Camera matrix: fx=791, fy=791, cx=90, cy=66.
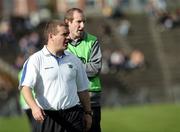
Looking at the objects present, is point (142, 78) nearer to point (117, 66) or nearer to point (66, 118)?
point (117, 66)

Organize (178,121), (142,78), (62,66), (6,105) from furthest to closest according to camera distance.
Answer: (142,78) → (6,105) → (178,121) → (62,66)

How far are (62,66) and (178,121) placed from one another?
15687 millimetres

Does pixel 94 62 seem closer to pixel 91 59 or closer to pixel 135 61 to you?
pixel 91 59

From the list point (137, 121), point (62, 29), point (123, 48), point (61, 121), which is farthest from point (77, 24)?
point (123, 48)

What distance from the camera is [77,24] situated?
10180mm

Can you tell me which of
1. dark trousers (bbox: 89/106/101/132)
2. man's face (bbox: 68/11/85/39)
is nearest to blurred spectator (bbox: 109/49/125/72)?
dark trousers (bbox: 89/106/101/132)

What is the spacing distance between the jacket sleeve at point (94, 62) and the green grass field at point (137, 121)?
10.7 metres

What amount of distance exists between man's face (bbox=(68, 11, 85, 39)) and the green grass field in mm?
11136

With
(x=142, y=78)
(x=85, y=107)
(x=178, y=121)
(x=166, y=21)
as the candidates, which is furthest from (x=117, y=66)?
(x=85, y=107)

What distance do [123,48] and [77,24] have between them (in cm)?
3651

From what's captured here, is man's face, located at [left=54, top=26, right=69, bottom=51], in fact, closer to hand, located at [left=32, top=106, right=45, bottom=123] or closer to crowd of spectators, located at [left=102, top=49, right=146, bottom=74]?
hand, located at [left=32, top=106, right=45, bottom=123]

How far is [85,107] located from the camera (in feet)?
31.6

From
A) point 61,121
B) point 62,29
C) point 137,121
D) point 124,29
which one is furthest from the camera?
point 124,29

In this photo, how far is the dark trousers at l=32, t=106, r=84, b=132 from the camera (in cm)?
931
